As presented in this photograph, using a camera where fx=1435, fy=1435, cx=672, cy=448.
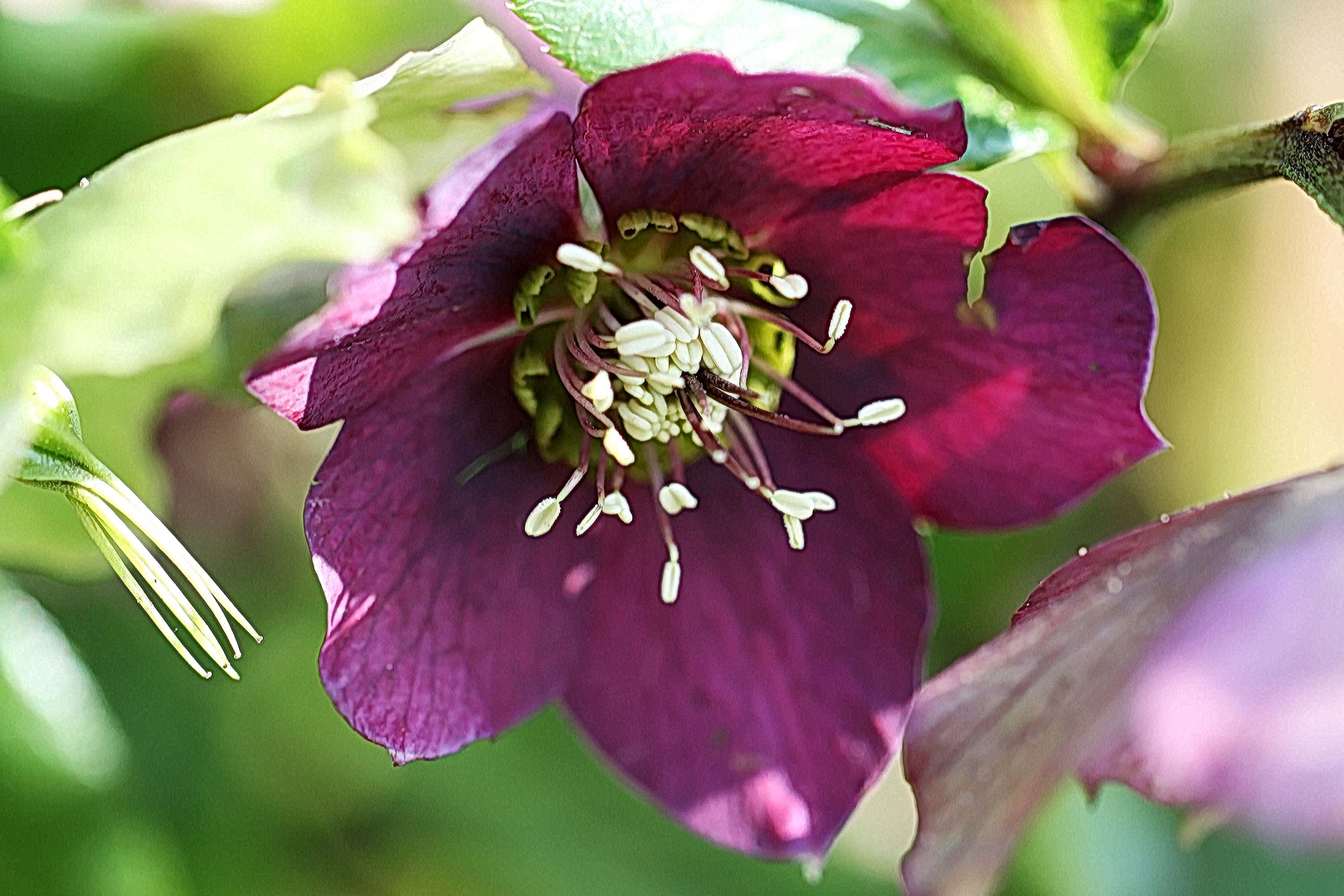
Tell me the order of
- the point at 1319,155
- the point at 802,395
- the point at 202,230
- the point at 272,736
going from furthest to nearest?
1. the point at 272,736
2. the point at 802,395
3. the point at 1319,155
4. the point at 202,230

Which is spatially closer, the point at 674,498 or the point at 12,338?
the point at 12,338

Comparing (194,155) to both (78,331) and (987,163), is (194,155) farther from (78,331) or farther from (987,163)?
(987,163)

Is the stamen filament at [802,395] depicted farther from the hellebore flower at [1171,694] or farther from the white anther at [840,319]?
the hellebore flower at [1171,694]

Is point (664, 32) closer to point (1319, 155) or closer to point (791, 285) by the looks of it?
point (791, 285)

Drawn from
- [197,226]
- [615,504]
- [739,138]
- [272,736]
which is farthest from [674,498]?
[272,736]

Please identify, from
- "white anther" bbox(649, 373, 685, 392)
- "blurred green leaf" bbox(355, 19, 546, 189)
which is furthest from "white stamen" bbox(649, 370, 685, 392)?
"blurred green leaf" bbox(355, 19, 546, 189)
